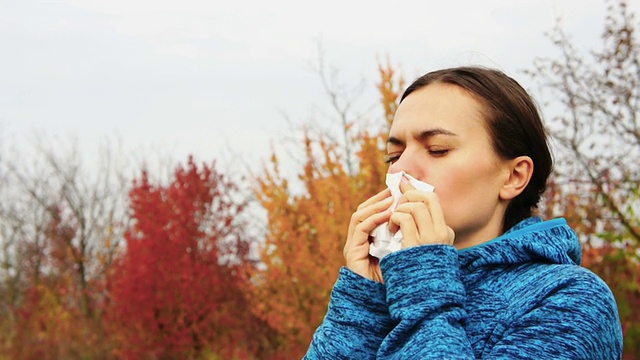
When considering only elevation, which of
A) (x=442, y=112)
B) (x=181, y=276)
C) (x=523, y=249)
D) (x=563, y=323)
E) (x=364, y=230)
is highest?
(x=181, y=276)

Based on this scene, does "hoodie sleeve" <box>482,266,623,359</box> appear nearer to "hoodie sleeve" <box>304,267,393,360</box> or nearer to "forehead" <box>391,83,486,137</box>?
"hoodie sleeve" <box>304,267,393,360</box>

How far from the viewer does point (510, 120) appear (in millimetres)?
1867

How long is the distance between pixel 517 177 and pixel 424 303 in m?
0.47

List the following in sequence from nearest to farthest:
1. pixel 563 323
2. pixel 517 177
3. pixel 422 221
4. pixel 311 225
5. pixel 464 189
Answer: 1. pixel 563 323
2. pixel 422 221
3. pixel 464 189
4. pixel 517 177
5. pixel 311 225

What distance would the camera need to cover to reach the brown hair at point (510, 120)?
6.08ft

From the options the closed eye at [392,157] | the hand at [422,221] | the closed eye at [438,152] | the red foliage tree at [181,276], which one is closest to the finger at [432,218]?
the hand at [422,221]

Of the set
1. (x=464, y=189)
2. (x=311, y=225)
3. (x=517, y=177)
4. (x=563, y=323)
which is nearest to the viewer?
(x=563, y=323)

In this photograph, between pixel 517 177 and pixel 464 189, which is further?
pixel 517 177

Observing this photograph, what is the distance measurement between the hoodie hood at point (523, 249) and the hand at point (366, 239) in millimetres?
194

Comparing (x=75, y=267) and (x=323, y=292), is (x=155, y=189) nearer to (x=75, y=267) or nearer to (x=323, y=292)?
(x=323, y=292)

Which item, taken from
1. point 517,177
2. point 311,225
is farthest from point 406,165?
point 311,225

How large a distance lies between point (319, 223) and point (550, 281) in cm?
876

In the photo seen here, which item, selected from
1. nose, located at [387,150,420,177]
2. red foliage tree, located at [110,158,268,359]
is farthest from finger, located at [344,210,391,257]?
red foliage tree, located at [110,158,268,359]

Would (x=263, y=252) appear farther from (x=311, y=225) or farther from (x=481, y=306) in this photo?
(x=481, y=306)
